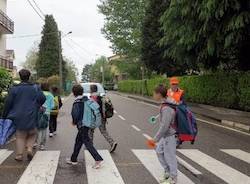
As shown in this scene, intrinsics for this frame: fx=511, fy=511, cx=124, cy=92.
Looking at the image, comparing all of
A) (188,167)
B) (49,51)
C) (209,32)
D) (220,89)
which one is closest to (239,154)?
(188,167)

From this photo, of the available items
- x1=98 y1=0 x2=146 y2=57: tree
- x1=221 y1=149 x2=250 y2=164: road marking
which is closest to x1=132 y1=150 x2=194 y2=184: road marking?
x1=221 y1=149 x2=250 y2=164: road marking

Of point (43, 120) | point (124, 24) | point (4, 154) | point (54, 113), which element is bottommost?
point (4, 154)

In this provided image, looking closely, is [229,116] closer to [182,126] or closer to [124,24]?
[182,126]

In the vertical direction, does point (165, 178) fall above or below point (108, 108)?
below

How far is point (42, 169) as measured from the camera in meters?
9.39

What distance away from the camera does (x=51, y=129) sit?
49.3 feet

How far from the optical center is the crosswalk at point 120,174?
8.59 metres

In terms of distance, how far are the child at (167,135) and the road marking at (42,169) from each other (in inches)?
75.0

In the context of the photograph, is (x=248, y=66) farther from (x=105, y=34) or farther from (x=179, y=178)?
(x=105, y=34)

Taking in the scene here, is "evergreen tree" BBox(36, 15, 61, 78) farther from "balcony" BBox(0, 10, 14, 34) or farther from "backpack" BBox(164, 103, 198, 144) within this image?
"backpack" BBox(164, 103, 198, 144)

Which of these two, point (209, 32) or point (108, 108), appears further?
point (209, 32)

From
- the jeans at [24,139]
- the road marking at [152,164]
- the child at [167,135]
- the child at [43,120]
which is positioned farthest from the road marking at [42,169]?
the child at [167,135]

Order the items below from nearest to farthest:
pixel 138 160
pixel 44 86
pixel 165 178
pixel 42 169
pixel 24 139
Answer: pixel 165 178, pixel 42 169, pixel 24 139, pixel 138 160, pixel 44 86

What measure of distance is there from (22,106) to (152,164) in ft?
9.20
